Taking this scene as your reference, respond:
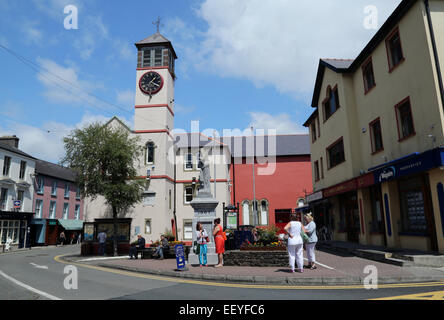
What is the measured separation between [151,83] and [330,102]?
17.4 metres

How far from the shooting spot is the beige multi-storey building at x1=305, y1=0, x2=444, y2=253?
438 inches

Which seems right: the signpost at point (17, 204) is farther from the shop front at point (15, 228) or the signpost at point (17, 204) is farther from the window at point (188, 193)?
the window at point (188, 193)

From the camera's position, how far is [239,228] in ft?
54.1

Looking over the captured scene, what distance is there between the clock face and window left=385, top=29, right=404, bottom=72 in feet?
67.7

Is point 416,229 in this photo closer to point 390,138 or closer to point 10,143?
point 390,138

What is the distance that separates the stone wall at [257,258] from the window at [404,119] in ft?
24.3

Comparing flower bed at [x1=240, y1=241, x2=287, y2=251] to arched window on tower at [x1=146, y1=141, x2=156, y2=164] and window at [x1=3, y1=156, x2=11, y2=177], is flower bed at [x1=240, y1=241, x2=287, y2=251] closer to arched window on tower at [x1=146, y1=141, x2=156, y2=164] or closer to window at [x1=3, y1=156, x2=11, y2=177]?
arched window on tower at [x1=146, y1=141, x2=156, y2=164]

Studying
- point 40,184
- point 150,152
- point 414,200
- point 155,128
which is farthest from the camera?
point 40,184

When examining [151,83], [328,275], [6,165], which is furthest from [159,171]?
Answer: [328,275]

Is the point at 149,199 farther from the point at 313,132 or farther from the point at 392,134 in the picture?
the point at 392,134

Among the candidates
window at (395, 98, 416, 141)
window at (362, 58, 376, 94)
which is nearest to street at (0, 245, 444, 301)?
window at (395, 98, 416, 141)

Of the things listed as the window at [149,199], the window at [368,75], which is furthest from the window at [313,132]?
the window at [149,199]

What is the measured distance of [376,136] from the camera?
616 inches

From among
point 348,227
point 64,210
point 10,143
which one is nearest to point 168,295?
point 348,227
